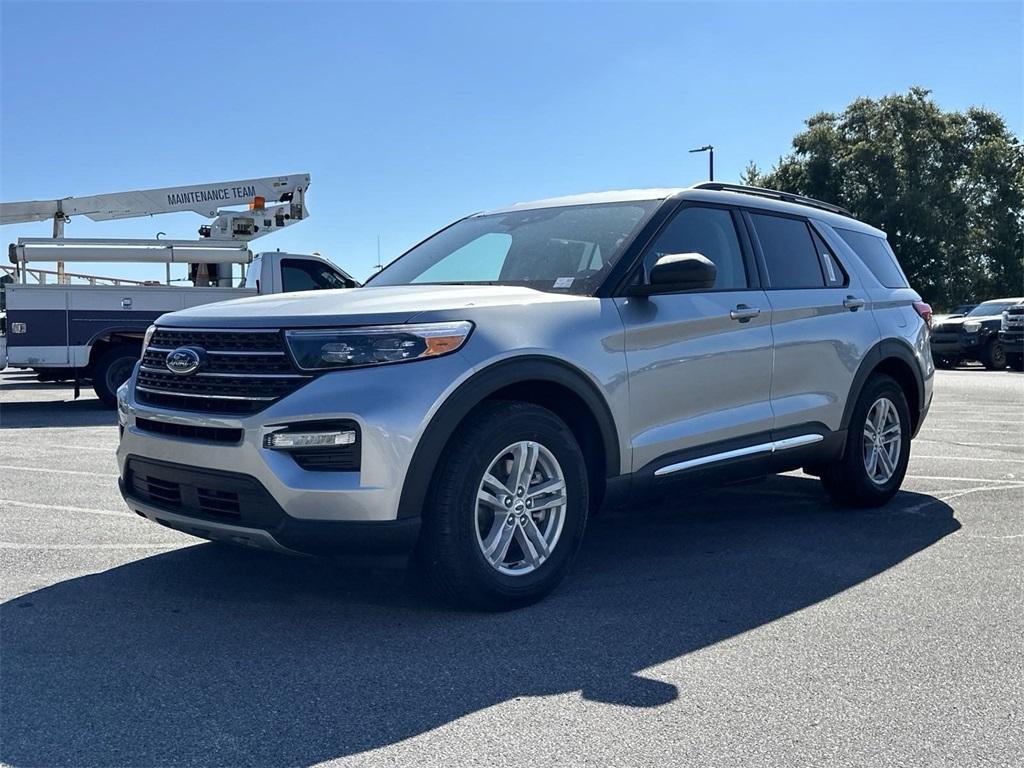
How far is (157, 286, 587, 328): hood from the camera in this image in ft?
12.7

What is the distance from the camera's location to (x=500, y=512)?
4121mm

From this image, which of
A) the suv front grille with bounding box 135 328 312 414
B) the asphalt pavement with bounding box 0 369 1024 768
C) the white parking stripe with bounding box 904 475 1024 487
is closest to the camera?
the asphalt pavement with bounding box 0 369 1024 768

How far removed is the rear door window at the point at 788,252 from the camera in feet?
18.6

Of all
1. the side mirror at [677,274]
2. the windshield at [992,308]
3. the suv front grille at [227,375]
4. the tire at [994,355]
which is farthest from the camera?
the windshield at [992,308]

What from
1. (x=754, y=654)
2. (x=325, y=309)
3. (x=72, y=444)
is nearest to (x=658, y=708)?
(x=754, y=654)

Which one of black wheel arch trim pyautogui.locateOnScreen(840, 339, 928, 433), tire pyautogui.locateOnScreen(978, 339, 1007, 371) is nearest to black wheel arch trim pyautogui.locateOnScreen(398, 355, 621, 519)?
black wheel arch trim pyautogui.locateOnScreen(840, 339, 928, 433)

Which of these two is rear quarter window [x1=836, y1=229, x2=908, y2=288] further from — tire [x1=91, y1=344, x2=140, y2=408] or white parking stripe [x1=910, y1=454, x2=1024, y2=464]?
tire [x1=91, y1=344, x2=140, y2=408]

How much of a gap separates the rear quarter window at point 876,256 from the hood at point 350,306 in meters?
2.81

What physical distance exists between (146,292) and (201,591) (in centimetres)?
970

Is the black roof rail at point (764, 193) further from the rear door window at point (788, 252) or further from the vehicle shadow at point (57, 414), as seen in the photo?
the vehicle shadow at point (57, 414)

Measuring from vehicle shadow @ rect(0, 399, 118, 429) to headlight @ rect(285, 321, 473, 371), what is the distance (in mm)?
8456

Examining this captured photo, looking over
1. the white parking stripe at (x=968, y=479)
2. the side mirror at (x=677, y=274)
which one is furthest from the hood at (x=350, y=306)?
the white parking stripe at (x=968, y=479)

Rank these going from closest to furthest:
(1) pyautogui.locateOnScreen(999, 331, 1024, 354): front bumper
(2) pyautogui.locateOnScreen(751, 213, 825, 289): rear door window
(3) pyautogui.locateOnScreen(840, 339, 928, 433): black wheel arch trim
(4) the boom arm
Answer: (2) pyautogui.locateOnScreen(751, 213, 825, 289): rear door window
(3) pyautogui.locateOnScreen(840, 339, 928, 433): black wheel arch trim
(4) the boom arm
(1) pyautogui.locateOnScreen(999, 331, 1024, 354): front bumper

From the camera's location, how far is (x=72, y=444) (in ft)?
31.4
